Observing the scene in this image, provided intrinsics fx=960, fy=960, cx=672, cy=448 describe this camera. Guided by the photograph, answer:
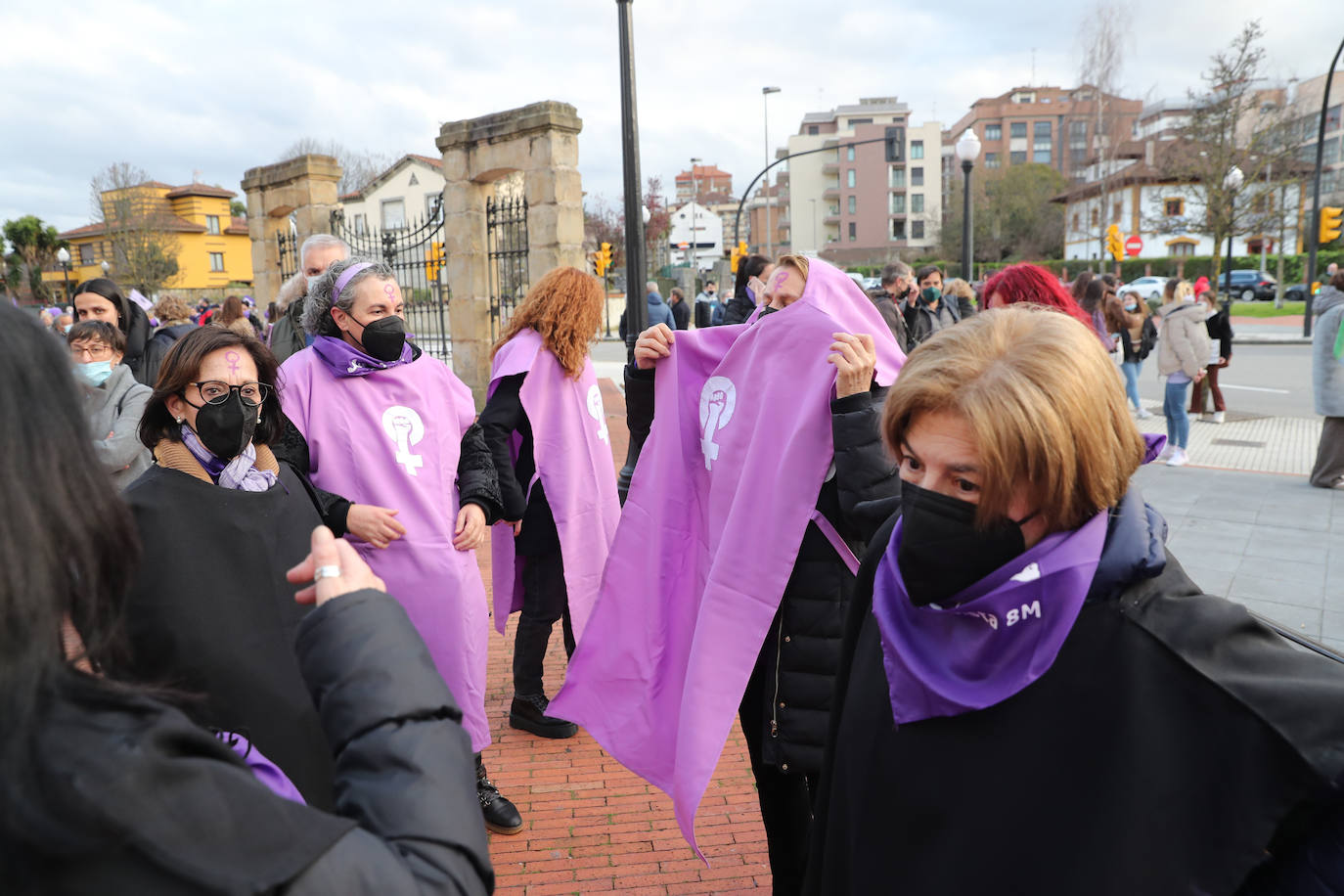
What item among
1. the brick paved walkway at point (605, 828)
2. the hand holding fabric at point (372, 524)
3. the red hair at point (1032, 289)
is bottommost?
the brick paved walkway at point (605, 828)

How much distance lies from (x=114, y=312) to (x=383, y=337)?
3.23 m

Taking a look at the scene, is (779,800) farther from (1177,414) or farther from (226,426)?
(1177,414)

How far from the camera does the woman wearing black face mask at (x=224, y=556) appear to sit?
2.08 metres

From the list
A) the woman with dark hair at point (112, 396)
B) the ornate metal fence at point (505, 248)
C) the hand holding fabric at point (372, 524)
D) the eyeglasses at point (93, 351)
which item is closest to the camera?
the hand holding fabric at point (372, 524)

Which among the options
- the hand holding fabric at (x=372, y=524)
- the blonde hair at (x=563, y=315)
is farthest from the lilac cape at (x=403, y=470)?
the blonde hair at (x=563, y=315)

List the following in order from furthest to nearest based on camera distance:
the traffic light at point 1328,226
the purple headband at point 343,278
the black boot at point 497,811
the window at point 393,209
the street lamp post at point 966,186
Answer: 1. the window at point 393,209
2. the traffic light at point 1328,226
3. the street lamp post at point 966,186
4. the black boot at point 497,811
5. the purple headband at point 343,278

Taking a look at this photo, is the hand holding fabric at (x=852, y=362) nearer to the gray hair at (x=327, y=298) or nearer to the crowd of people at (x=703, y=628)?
the crowd of people at (x=703, y=628)

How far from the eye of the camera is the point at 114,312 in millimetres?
5551

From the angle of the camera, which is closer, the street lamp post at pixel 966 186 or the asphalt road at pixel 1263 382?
the street lamp post at pixel 966 186

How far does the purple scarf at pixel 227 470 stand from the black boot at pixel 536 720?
8.02 ft

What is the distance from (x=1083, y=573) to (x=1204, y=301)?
12047 millimetres

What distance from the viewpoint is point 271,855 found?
912mm

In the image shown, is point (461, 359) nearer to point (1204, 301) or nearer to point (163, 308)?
point (163, 308)

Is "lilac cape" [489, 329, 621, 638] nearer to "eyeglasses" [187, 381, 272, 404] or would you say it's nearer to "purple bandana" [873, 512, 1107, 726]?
"eyeglasses" [187, 381, 272, 404]
